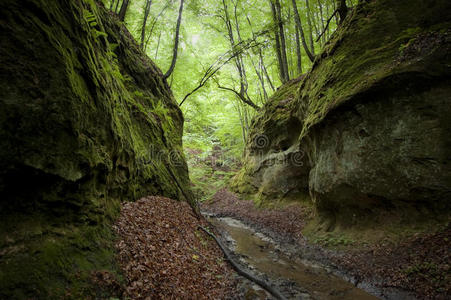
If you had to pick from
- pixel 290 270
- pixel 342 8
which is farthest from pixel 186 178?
pixel 342 8

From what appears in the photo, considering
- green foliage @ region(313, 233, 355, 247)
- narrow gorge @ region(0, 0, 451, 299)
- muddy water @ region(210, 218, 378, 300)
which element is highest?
narrow gorge @ region(0, 0, 451, 299)

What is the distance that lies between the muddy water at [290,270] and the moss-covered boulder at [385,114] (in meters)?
2.65

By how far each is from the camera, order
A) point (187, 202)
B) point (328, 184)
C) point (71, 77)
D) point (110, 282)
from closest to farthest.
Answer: point (110, 282), point (71, 77), point (328, 184), point (187, 202)

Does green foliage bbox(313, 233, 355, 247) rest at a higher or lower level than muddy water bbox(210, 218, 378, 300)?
higher

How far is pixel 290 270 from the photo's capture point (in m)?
7.24

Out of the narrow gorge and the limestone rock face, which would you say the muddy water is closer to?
the narrow gorge

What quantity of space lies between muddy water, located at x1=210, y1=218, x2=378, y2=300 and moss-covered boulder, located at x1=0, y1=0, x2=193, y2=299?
5.30 metres

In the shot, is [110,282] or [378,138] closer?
[110,282]

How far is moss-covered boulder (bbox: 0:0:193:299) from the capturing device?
272 cm

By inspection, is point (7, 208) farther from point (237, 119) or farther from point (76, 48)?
point (237, 119)


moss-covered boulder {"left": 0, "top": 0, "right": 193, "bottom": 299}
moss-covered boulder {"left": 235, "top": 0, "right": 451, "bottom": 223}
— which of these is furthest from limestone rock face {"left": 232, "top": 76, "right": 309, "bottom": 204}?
moss-covered boulder {"left": 0, "top": 0, "right": 193, "bottom": 299}

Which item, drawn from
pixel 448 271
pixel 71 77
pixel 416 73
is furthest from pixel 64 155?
pixel 416 73

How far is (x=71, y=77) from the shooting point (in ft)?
12.0

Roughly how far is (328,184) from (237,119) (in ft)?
50.0
